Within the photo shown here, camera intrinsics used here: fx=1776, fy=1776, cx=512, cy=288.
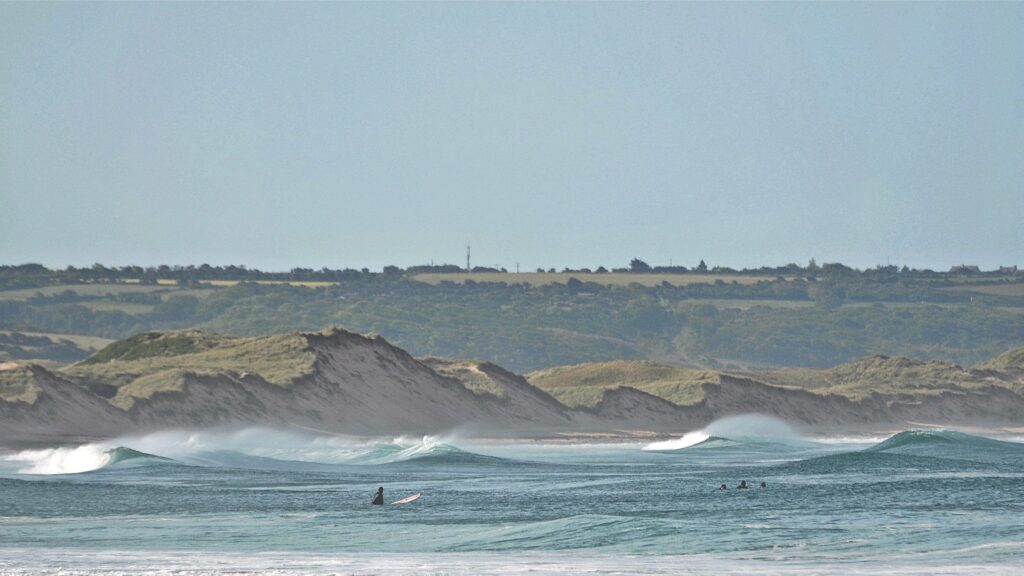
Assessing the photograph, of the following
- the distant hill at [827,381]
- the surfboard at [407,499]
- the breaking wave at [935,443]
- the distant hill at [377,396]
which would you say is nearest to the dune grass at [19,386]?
the distant hill at [377,396]

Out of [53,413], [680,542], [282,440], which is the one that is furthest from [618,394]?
[680,542]

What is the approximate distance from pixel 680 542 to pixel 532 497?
1232 cm

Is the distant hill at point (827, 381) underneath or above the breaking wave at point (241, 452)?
above

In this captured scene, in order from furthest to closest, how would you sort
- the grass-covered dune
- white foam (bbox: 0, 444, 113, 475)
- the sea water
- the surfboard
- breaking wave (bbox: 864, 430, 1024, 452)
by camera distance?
the grass-covered dune
breaking wave (bbox: 864, 430, 1024, 452)
white foam (bbox: 0, 444, 113, 475)
the surfboard
the sea water

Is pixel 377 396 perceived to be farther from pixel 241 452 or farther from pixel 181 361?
pixel 241 452

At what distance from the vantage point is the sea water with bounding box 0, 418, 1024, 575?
32656mm

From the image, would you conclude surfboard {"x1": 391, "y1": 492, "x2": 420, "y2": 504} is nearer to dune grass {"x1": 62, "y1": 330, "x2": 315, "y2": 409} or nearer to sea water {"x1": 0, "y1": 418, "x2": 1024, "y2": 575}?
sea water {"x1": 0, "y1": 418, "x2": 1024, "y2": 575}

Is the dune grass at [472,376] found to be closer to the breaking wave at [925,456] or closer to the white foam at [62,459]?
the breaking wave at [925,456]


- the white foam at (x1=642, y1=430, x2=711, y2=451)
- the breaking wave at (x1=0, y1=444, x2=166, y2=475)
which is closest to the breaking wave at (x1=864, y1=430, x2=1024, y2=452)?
the white foam at (x1=642, y1=430, x2=711, y2=451)

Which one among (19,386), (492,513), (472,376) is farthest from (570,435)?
(492,513)

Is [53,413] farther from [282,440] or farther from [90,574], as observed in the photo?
[90,574]

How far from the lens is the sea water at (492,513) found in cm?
3266

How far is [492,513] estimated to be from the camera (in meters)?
42.7

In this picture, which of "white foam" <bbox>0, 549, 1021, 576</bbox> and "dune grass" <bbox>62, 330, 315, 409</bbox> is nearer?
"white foam" <bbox>0, 549, 1021, 576</bbox>
